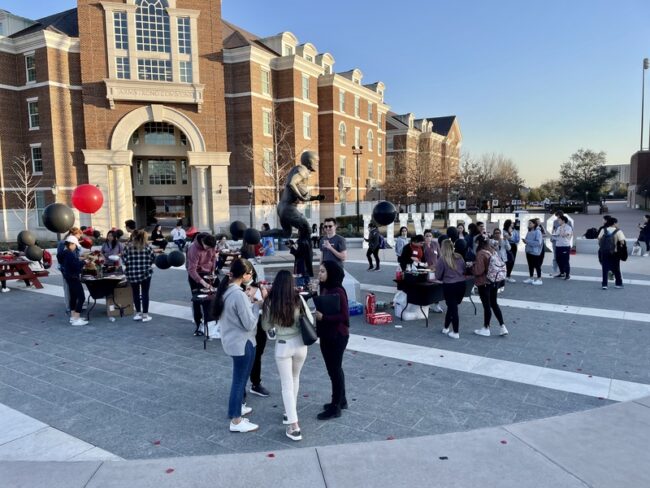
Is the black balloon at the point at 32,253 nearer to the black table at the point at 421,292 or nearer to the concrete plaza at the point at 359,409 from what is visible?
the concrete plaza at the point at 359,409

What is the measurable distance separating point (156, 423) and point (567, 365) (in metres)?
5.72

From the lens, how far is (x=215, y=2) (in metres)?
34.6

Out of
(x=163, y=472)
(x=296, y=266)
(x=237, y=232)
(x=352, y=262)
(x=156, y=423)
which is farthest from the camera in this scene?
(x=352, y=262)

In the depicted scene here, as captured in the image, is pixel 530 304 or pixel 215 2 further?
pixel 215 2

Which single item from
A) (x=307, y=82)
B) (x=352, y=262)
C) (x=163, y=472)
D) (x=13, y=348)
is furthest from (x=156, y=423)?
(x=307, y=82)

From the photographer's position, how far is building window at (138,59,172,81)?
1319 inches

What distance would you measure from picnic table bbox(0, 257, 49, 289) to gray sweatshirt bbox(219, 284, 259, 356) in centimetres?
1144

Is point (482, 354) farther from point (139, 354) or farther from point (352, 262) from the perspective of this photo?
point (352, 262)

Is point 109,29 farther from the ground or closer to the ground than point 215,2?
closer to the ground

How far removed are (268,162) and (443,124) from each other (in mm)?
57056

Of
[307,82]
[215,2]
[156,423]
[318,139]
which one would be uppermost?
[215,2]

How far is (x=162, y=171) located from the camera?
41750mm

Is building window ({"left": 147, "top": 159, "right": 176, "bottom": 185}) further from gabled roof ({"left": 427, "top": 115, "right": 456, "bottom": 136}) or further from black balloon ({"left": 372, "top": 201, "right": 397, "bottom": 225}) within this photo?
gabled roof ({"left": 427, "top": 115, "right": 456, "bottom": 136})

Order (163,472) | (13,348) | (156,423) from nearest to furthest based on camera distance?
(163,472)
(156,423)
(13,348)
